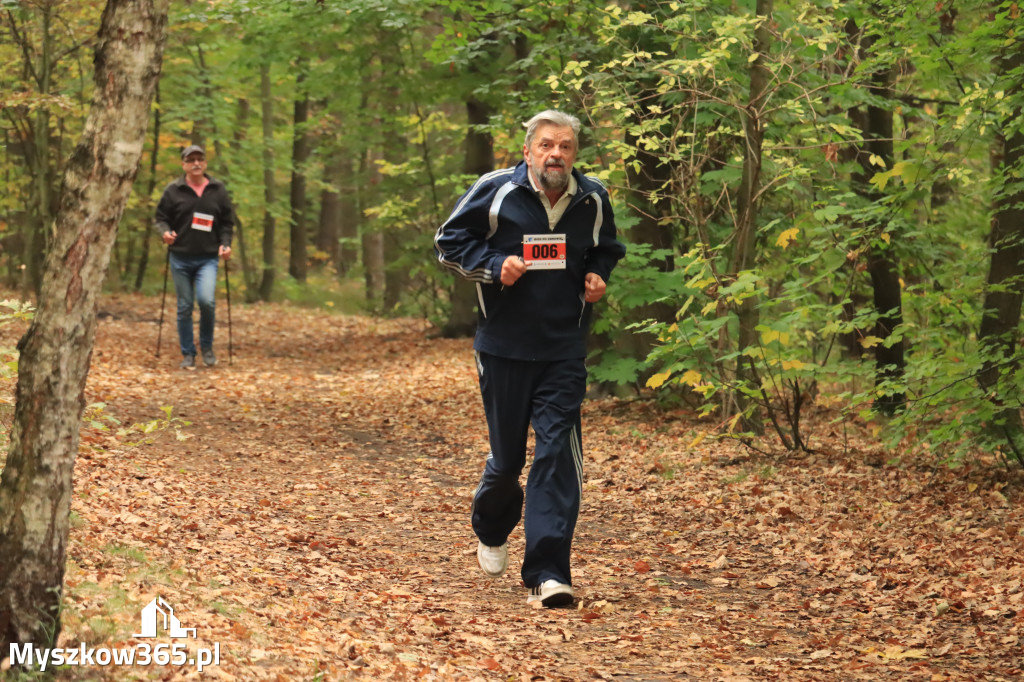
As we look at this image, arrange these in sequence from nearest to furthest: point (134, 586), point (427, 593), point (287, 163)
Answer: point (134, 586), point (427, 593), point (287, 163)

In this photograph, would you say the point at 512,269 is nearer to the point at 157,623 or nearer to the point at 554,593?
the point at 554,593

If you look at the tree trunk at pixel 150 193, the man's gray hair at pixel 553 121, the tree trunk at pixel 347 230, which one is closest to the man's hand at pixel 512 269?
the man's gray hair at pixel 553 121

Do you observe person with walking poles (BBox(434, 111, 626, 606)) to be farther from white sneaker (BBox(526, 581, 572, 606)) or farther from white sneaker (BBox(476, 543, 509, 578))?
white sneaker (BBox(476, 543, 509, 578))

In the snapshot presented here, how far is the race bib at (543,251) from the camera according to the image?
16.8ft

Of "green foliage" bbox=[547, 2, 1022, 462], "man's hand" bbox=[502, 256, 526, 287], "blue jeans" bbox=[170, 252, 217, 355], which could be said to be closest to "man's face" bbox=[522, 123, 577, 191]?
"man's hand" bbox=[502, 256, 526, 287]

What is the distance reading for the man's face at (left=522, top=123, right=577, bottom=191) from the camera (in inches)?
200

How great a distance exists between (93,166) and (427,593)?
289cm

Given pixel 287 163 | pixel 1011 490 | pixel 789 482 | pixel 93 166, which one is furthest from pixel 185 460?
pixel 287 163

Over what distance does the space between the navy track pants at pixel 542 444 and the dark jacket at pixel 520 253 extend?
108mm

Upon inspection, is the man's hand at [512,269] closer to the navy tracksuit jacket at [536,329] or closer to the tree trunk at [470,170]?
the navy tracksuit jacket at [536,329]

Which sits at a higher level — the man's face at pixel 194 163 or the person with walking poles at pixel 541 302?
the man's face at pixel 194 163

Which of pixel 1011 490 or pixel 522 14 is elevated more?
pixel 522 14

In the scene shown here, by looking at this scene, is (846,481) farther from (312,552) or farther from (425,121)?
(425,121)

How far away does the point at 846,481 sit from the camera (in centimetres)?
766
